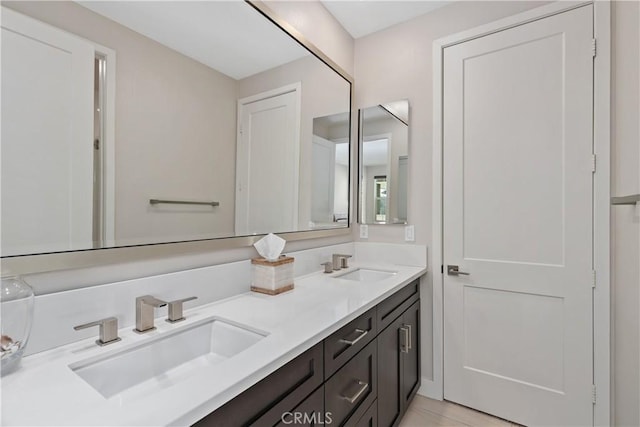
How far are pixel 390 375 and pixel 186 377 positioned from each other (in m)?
1.06

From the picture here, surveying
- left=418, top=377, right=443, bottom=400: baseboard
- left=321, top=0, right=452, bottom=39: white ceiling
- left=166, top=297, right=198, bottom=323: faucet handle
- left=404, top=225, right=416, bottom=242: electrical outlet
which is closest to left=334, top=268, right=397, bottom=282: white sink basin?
left=404, top=225, right=416, bottom=242: electrical outlet

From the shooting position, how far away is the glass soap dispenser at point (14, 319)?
2.39 feet

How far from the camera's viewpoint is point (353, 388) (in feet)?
4.06

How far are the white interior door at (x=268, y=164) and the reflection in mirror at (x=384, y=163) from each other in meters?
0.71

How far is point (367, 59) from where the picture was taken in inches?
95.7

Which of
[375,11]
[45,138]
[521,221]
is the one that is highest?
[375,11]

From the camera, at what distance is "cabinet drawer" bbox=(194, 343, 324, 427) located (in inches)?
28.3

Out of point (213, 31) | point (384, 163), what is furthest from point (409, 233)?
point (213, 31)

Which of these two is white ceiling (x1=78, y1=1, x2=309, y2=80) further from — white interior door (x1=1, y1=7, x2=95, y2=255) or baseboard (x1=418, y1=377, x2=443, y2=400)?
baseboard (x1=418, y1=377, x2=443, y2=400)

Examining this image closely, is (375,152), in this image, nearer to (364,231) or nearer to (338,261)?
(364,231)

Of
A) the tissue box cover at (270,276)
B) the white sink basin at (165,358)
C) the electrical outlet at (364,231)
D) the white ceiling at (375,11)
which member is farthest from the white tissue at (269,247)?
the white ceiling at (375,11)

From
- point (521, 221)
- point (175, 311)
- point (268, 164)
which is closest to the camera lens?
point (175, 311)

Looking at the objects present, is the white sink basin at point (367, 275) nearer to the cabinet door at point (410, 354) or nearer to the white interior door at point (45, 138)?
the cabinet door at point (410, 354)

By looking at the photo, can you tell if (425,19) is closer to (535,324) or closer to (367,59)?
(367,59)
